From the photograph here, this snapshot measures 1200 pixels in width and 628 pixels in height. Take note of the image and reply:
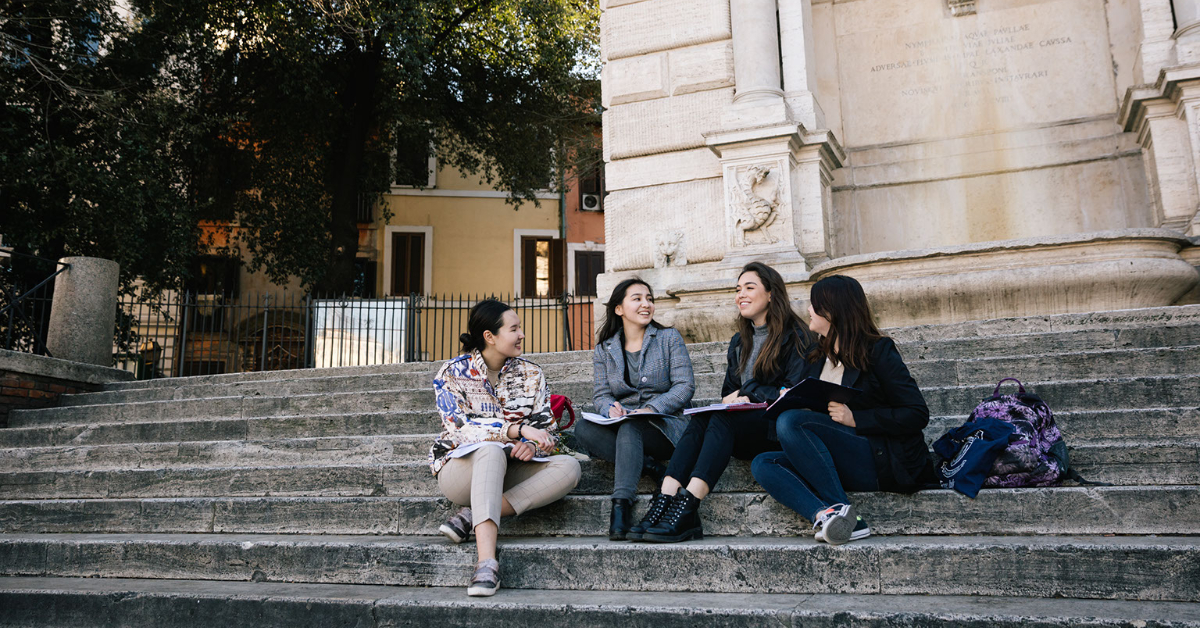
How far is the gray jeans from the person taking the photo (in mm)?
3963

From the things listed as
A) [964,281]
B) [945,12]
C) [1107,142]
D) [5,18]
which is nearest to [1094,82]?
[1107,142]

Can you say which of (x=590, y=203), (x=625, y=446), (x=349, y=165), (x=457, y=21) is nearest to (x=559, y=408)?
(x=625, y=446)

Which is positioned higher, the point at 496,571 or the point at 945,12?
the point at 945,12

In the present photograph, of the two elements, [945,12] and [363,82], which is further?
[363,82]

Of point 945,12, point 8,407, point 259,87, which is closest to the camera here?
point 8,407

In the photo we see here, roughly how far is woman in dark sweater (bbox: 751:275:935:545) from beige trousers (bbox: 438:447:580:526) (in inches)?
34.6

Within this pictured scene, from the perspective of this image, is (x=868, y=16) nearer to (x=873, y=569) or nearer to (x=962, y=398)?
(x=962, y=398)

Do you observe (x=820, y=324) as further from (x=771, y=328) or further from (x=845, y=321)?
Answer: (x=771, y=328)

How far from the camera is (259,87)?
16703 millimetres

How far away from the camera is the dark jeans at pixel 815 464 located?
358cm

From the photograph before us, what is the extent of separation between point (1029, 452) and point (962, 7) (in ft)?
21.3

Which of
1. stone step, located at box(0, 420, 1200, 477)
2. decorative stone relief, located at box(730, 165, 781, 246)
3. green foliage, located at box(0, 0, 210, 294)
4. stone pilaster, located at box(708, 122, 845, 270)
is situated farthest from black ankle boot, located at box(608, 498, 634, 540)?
green foliage, located at box(0, 0, 210, 294)

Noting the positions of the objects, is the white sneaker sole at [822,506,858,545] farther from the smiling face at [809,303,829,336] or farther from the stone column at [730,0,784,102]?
the stone column at [730,0,784,102]

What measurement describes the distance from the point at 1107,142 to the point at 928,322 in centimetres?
292
